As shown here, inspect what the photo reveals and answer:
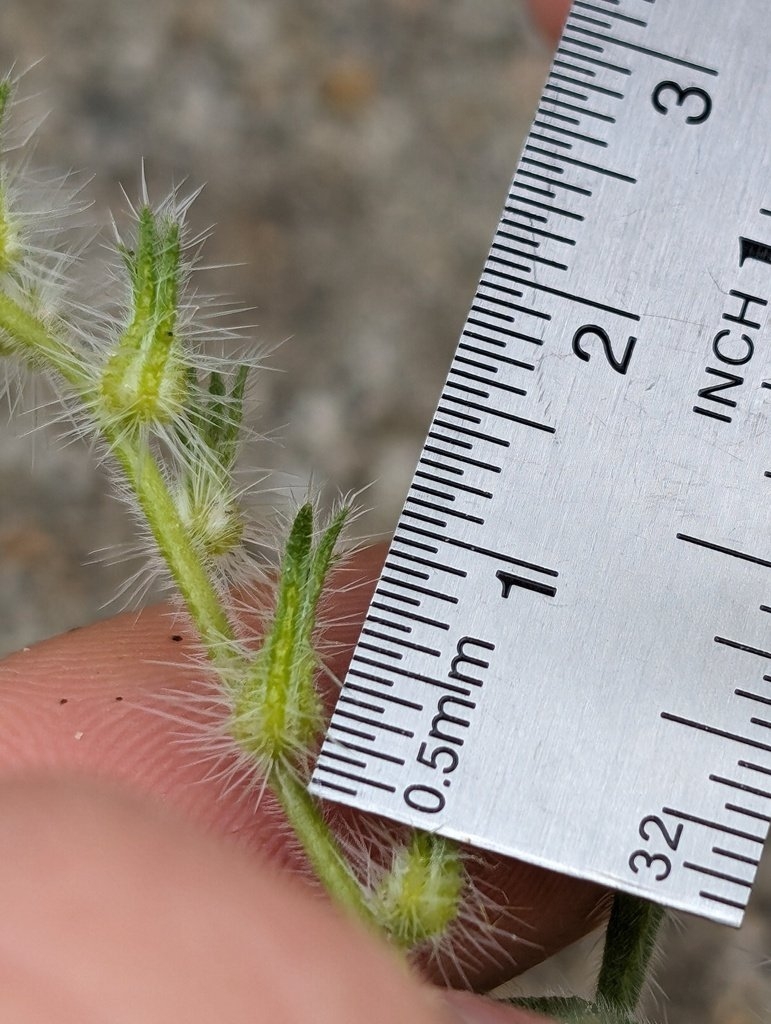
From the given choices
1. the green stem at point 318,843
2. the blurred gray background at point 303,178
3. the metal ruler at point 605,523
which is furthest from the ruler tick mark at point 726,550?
the blurred gray background at point 303,178

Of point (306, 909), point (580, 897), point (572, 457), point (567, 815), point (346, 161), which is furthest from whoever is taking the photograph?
point (346, 161)

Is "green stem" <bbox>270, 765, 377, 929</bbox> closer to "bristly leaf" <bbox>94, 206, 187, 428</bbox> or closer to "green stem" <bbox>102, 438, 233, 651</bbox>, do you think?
"green stem" <bbox>102, 438, 233, 651</bbox>

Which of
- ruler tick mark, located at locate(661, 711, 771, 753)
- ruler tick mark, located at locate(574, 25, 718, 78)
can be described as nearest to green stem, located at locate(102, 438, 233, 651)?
ruler tick mark, located at locate(661, 711, 771, 753)

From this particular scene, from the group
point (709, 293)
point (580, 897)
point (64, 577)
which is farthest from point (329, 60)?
point (580, 897)

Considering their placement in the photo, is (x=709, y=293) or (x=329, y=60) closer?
(x=709, y=293)

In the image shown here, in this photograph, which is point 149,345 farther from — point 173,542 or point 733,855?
point 733,855

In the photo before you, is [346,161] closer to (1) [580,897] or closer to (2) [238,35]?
(2) [238,35]

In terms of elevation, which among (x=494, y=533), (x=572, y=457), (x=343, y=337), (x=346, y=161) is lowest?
(x=494, y=533)

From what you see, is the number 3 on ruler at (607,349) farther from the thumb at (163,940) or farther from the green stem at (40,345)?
the thumb at (163,940)
